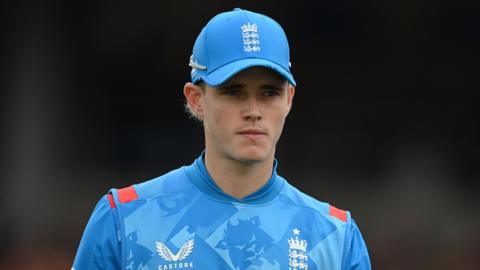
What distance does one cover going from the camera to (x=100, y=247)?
114 inches

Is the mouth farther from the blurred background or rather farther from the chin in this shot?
the blurred background

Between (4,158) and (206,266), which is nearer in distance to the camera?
(206,266)

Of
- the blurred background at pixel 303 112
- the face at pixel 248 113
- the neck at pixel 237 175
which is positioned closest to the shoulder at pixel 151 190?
the neck at pixel 237 175

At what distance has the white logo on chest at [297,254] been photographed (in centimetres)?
294

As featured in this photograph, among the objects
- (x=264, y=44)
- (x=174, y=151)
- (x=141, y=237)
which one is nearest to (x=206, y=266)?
(x=141, y=237)

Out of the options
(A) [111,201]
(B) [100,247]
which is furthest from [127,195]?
(B) [100,247]

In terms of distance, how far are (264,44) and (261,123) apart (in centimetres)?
28

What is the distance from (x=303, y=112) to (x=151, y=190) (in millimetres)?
5866

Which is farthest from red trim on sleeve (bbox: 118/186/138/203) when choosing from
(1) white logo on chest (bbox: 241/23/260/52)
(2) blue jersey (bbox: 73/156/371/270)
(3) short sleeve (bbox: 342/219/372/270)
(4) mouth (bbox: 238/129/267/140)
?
(3) short sleeve (bbox: 342/219/372/270)

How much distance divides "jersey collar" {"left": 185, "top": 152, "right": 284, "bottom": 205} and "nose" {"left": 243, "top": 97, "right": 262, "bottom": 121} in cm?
31

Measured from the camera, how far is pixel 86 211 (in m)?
8.21

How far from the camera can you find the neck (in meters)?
3.00

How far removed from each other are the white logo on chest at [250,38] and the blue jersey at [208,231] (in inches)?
16.7

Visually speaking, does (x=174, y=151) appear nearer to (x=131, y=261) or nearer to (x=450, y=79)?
(x=450, y=79)
